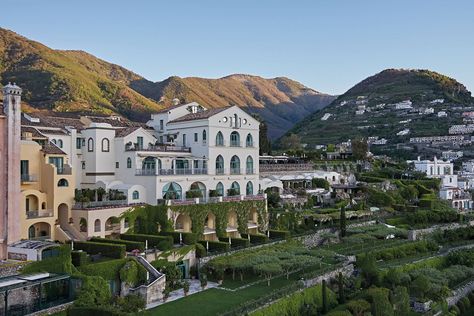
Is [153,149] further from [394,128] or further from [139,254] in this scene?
[394,128]

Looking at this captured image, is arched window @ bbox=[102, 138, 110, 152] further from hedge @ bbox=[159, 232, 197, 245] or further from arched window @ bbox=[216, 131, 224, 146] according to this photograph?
arched window @ bbox=[216, 131, 224, 146]

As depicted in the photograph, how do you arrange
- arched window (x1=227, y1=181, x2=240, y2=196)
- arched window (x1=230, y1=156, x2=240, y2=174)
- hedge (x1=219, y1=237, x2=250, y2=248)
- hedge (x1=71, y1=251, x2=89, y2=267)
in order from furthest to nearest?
arched window (x1=230, y1=156, x2=240, y2=174)
arched window (x1=227, y1=181, x2=240, y2=196)
hedge (x1=219, y1=237, x2=250, y2=248)
hedge (x1=71, y1=251, x2=89, y2=267)

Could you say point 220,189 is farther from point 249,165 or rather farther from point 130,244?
point 130,244

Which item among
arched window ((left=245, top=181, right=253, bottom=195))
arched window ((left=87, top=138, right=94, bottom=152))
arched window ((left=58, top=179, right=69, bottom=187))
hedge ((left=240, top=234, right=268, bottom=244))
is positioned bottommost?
hedge ((left=240, top=234, right=268, bottom=244))

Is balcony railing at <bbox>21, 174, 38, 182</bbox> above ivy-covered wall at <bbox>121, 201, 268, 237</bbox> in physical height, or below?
above

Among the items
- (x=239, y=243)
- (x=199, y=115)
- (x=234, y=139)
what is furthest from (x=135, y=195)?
(x=234, y=139)

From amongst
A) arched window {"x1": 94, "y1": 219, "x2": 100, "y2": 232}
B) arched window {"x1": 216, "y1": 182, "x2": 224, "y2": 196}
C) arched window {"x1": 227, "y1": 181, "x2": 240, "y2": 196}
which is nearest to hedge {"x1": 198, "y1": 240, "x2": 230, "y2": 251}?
arched window {"x1": 94, "y1": 219, "x2": 100, "y2": 232}

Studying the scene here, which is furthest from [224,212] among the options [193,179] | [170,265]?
[170,265]
